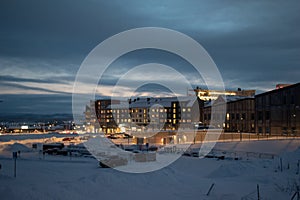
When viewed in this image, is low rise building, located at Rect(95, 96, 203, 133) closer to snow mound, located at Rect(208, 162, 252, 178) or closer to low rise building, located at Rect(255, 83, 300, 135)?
low rise building, located at Rect(255, 83, 300, 135)

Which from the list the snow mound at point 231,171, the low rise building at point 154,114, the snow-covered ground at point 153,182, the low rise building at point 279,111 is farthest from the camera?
the low rise building at point 154,114

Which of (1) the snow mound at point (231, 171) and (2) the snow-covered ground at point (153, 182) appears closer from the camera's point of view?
(2) the snow-covered ground at point (153, 182)

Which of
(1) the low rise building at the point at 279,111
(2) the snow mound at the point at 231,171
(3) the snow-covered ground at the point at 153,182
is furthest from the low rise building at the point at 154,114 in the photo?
(3) the snow-covered ground at the point at 153,182

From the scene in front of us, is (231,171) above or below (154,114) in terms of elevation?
below

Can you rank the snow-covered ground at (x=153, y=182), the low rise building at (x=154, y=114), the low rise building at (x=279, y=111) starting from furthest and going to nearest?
the low rise building at (x=154, y=114), the low rise building at (x=279, y=111), the snow-covered ground at (x=153, y=182)

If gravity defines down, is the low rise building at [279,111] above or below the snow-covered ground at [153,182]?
above

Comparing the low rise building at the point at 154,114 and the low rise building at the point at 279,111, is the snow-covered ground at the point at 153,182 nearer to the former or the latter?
the low rise building at the point at 279,111

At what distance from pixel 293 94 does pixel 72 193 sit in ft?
112

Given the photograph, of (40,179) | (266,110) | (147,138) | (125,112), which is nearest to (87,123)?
(125,112)

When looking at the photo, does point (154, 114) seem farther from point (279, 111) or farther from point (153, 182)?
point (153, 182)

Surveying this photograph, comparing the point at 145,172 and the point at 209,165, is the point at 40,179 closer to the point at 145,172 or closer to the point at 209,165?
the point at 145,172

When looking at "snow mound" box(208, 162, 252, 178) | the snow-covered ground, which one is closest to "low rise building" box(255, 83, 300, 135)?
the snow-covered ground

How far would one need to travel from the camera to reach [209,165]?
81.3 feet

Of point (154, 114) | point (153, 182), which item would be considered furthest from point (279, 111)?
point (154, 114)
